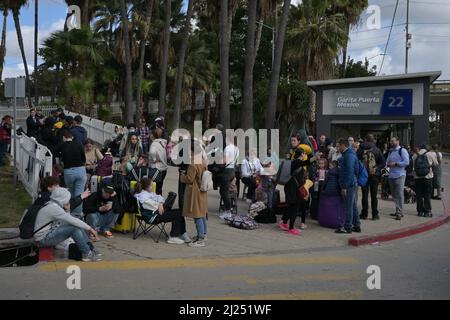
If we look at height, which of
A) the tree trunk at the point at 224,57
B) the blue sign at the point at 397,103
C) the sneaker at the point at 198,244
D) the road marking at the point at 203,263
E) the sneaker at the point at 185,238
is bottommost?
the road marking at the point at 203,263

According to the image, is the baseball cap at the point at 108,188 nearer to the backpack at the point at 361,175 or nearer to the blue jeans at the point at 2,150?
the backpack at the point at 361,175

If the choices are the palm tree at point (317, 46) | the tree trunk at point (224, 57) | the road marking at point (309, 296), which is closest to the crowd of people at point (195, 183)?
the road marking at point (309, 296)

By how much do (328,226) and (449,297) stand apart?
4.99 metres

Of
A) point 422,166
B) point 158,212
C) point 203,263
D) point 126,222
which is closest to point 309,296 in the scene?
point 203,263

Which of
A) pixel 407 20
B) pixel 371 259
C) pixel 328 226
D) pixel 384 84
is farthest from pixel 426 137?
pixel 407 20

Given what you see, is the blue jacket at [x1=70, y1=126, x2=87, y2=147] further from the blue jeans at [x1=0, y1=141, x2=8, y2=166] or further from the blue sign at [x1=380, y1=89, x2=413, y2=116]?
the blue sign at [x1=380, y1=89, x2=413, y2=116]

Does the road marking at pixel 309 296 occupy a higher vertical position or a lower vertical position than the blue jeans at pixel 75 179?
lower

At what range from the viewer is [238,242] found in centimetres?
1002

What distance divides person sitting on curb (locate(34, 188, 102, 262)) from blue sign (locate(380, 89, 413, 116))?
11.7m

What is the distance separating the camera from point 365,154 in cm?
1292

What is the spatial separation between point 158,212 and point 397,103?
33.6ft

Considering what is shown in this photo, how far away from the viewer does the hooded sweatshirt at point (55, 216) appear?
802 cm

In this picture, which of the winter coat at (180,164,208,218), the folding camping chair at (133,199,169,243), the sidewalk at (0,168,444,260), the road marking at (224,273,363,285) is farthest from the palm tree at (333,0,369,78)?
the road marking at (224,273,363,285)

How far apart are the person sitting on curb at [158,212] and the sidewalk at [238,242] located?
282 mm
